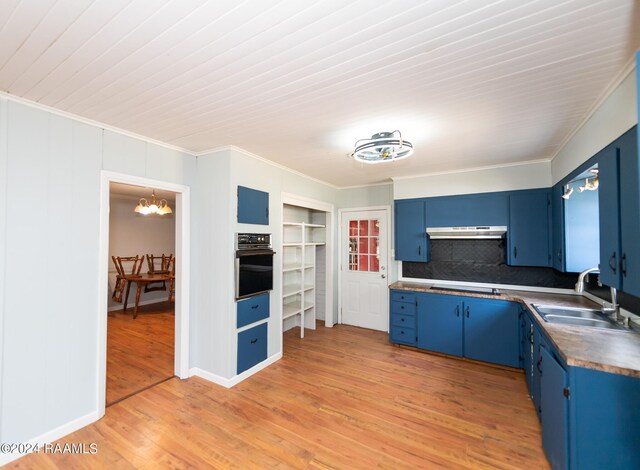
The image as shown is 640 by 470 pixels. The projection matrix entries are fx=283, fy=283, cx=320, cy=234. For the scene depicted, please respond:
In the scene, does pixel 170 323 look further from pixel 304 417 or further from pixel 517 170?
pixel 517 170

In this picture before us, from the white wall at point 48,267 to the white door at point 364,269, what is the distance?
3494mm

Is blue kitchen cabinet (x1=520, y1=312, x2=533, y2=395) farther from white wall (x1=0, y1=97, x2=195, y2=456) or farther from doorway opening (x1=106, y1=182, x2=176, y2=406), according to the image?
white wall (x1=0, y1=97, x2=195, y2=456)

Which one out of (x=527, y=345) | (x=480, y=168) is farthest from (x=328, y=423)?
(x=480, y=168)

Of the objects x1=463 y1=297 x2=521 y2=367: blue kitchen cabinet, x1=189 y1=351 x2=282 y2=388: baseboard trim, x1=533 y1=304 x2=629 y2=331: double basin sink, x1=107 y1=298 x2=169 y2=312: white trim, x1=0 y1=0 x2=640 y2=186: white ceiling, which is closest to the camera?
x1=0 y1=0 x2=640 y2=186: white ceiling

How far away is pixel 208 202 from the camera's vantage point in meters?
3.07

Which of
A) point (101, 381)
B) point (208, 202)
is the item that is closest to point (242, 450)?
point (101, 381)

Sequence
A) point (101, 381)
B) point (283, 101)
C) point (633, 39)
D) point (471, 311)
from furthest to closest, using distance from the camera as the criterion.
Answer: point (471, 311) < point (101, 381) < point (283, 101) < point (633, 39)

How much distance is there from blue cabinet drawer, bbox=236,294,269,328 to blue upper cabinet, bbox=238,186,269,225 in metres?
0.87

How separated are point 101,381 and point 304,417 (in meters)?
1.73

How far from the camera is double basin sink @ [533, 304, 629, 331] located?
2.19 metres

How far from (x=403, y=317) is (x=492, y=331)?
104 cm

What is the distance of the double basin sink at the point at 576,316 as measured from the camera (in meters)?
2.19

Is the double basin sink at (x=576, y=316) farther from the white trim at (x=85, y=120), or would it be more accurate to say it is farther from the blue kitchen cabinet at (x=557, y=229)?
the white trim at (x=85, y=120)

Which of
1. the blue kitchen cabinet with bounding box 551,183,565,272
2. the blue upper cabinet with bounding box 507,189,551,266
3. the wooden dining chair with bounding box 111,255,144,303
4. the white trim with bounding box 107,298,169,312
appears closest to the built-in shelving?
the blue upper cabinet with bounding box 507,189,551,266
